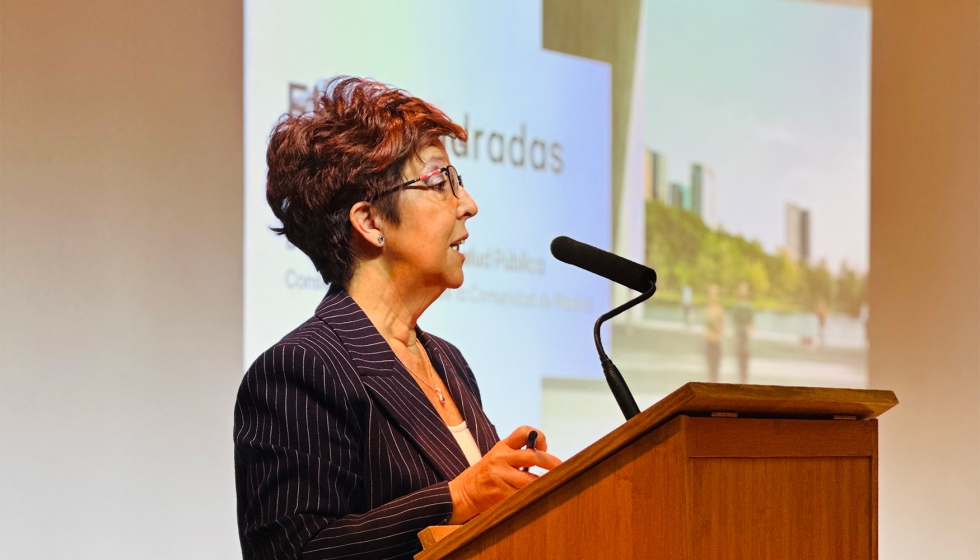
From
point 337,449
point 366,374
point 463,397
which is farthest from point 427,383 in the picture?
point 337,449

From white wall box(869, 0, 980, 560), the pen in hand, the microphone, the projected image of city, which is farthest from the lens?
the projected image of city

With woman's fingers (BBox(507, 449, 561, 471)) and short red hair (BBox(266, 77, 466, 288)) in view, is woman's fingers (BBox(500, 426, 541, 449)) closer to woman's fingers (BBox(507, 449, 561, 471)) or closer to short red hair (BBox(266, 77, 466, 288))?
woman's fingers (BBox(507, 449, 561, 471))

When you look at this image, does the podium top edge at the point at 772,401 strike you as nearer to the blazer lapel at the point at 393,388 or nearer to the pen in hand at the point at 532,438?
the pen in hand at the point at 532,438

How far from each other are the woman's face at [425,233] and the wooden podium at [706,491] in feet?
2.17

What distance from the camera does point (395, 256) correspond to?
179 cm

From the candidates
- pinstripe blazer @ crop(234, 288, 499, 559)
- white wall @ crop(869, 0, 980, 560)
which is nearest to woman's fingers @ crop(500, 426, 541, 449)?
pinstripe blazer @ crop(234, 288, 499, 559)

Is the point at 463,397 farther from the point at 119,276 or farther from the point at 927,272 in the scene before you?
the point at 927,272

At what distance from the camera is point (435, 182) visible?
1.80m

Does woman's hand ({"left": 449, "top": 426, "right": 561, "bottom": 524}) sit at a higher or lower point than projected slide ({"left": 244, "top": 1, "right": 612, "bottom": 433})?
lower

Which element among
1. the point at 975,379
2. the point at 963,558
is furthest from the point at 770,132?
the point at 963,558

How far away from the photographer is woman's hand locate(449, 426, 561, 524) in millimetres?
1321

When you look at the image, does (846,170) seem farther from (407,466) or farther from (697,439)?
(697,439)

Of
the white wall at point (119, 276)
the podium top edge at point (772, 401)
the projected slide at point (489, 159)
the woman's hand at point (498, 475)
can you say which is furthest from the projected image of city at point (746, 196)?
the podium top edge at point (772, 401)

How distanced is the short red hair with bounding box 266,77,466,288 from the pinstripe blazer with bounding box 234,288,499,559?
147 mm
